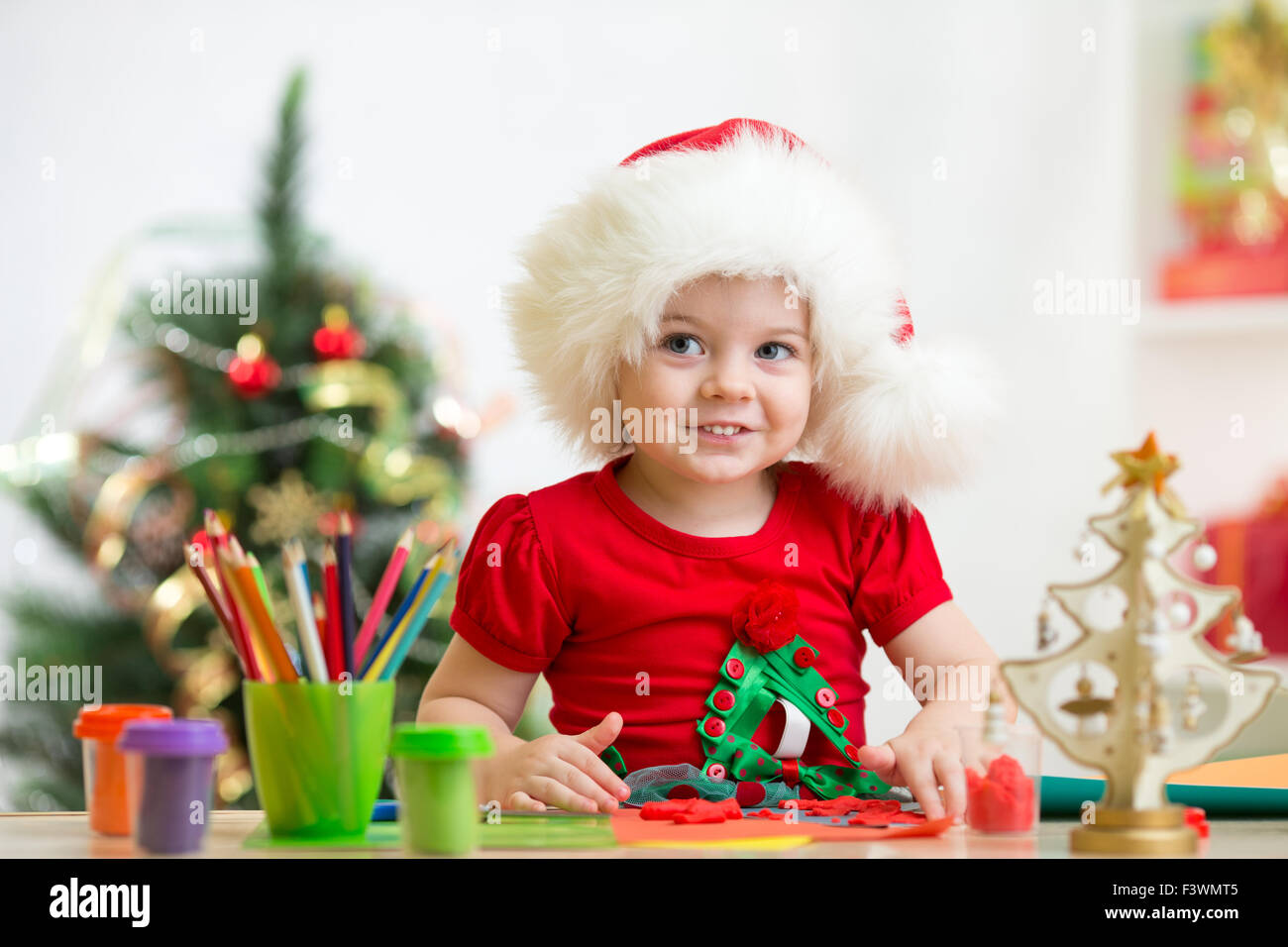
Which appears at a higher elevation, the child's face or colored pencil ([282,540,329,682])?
the child's face

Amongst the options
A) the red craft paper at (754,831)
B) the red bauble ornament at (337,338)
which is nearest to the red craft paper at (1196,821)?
the red craft paper at (754,831)

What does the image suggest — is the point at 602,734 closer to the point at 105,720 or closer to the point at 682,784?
the point at 682,784

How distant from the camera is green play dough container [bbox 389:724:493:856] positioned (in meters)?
0.60

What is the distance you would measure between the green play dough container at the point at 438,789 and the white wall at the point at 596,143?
1.83 m

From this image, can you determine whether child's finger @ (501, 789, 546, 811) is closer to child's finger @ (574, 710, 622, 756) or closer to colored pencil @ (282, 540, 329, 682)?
child's finger @ (574, 710, 622, 756)

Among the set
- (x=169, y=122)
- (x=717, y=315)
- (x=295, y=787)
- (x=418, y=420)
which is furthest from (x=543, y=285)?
(x=169, y=122)

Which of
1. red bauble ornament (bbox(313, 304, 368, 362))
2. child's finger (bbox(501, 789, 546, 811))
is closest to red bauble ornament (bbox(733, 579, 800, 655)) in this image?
child's finger (bbox(501, 789, 546, 811))

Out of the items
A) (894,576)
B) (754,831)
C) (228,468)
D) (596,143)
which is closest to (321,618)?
(754,831)

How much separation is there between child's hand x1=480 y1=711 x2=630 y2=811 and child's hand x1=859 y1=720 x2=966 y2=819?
0.49 feet

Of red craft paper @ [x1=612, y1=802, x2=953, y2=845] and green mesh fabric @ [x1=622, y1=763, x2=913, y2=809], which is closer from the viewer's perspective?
red craft paper @ [x1=612, y1=802, x2=953, y2=845]

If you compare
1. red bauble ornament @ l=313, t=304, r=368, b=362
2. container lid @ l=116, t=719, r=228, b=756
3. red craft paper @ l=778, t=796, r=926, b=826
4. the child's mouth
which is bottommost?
red craft paper @ l=778, t=796, r=926, b=826

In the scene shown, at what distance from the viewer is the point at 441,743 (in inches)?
23.9
